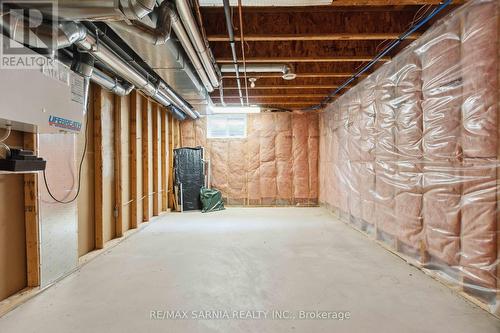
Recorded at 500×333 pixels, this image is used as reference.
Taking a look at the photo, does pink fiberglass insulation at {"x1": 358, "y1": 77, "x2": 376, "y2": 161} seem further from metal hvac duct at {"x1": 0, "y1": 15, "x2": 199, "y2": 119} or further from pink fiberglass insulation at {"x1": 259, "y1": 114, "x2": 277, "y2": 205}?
metal hvac duct at {"x1": 0, "y1": 15, "x2": 199, "y2": 119}

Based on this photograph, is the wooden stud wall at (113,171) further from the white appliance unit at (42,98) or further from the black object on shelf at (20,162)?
the white appliance unit at (42,98)

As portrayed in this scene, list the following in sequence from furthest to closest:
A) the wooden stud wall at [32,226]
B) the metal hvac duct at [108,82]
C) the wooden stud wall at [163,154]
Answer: the wooden stud wall at [163,154]
the metal hvac duct at [108,82]
the wooden stud wall at [32,226]

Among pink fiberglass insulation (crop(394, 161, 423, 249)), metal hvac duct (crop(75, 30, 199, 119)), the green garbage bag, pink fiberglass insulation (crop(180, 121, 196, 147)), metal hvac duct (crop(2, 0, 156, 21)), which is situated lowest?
the green garbage bag

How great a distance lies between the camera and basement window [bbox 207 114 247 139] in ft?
19.8

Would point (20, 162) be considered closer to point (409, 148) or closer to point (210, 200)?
point (409, 148)

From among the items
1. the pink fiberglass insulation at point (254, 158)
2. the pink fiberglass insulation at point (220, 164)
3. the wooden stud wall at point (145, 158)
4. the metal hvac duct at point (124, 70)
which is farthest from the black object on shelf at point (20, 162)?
the pink fiberglass insulation at point (254, 158)

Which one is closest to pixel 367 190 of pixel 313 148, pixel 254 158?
pixel 313 148

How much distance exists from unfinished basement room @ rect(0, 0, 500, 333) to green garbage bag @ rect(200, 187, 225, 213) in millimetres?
1228

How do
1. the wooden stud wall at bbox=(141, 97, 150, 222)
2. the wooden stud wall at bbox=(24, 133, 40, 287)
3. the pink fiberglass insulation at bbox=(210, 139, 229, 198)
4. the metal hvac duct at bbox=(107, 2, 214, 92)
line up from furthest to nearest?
the pink fiberglass insulation at bbox=(210, 139, 229, 198) < the wooden stud wall at bbox=(141, 97, 150, 222) < the wooden stud wall at bbox=(24, 133, 40, 287) < the metal hvac duct at bbox=(107, 2, 214, 92)

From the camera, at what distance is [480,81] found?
5.86 ft

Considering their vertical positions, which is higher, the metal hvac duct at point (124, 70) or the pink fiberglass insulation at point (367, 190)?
the metal hvac duct at point (124, 70)

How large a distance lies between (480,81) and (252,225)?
3201mm

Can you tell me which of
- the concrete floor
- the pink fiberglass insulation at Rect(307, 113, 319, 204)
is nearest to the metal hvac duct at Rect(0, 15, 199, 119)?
the concrete floor

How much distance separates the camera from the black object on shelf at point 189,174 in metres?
5.47
